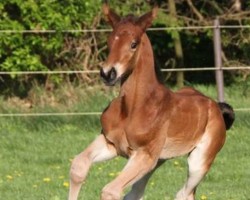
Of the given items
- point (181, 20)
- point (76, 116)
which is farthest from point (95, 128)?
point (181, 20)

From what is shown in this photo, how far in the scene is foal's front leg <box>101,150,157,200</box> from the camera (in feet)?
22.5

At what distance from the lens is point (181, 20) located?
1738cm

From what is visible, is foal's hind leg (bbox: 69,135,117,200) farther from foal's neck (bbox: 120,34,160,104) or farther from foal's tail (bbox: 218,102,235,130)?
foal's tail (bbox: 218,102,235,130)

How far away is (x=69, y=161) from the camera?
11961 millimetres

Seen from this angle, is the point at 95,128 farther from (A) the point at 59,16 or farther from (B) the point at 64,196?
(B) the point at 64,196

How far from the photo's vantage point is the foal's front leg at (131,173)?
686 cm

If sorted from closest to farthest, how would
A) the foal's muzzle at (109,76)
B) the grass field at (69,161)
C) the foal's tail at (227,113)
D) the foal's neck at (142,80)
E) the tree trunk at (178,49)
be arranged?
the foal's muzzle at (109,76), the foal's neck at (142,80), the foal's tail at (227,113), the grass field at (69,161), the tree trunk at (178,49)

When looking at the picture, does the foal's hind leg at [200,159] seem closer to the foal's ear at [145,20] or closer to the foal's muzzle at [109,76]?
the foal's ear at [145,20]

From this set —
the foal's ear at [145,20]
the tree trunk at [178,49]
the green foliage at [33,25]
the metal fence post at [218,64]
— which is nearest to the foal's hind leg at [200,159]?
the foal's ear at [145,20]

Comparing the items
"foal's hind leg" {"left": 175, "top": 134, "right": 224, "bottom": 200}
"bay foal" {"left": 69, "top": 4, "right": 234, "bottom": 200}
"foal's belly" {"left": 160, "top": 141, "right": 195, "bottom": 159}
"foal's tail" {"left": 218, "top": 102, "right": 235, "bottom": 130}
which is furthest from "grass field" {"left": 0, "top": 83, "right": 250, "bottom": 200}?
"bay foal" {"left": 69, "top": 4, "right": 234, "bottom": 200}

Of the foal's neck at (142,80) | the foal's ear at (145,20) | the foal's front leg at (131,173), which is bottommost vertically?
the foal's front leg at (131,173)

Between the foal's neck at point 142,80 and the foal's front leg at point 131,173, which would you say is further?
the foal's neck at point 142,80

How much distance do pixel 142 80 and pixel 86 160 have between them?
2.29 feet

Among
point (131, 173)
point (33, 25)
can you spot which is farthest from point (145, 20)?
point (33, 25)
